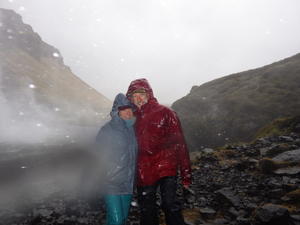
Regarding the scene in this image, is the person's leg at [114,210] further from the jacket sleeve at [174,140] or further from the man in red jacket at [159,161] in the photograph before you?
the jacket sleeve at [174,140]

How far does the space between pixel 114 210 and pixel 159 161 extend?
118 cm

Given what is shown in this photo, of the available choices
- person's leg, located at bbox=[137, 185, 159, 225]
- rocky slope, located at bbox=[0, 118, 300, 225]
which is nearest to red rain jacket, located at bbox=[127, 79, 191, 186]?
person's leg, located at bbox=[137, 185, 159, 225]

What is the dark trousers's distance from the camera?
4.71 meters

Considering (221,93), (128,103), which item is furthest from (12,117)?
(128,103)

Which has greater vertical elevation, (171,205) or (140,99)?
(140,99)

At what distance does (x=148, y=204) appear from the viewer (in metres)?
4.95

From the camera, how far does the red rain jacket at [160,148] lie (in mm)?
4883

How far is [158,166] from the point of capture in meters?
4.85

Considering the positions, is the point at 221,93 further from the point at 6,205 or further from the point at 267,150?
the point at 6,205

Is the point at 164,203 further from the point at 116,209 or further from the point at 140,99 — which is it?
the point at 140,99

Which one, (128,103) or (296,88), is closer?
(128,103)

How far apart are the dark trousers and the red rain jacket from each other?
13 centimetres

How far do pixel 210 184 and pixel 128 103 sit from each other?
7.04 metres

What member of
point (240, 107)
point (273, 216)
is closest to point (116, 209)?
point (273, 216)
